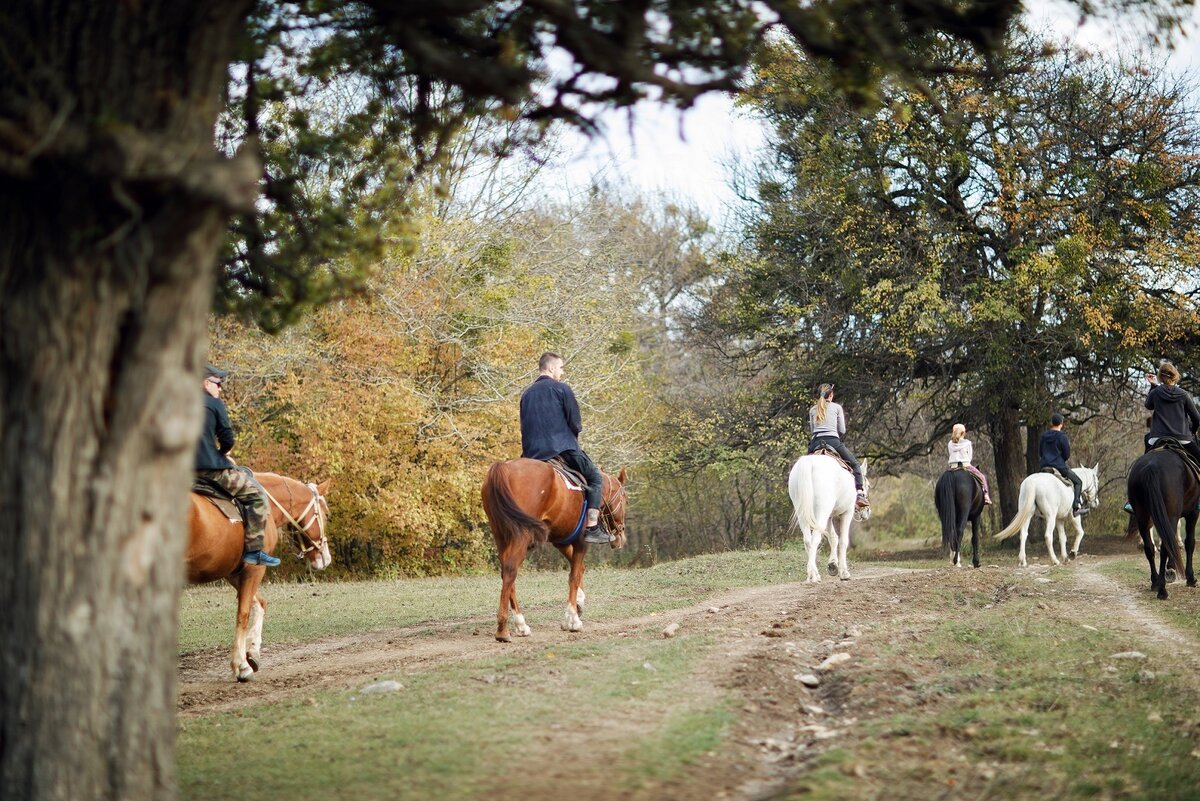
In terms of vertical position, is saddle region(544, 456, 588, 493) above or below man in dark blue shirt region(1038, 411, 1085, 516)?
below

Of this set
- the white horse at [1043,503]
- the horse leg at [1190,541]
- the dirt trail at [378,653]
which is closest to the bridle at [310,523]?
the dirt trail at [378,653]

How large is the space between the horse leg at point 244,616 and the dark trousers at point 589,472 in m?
3.44

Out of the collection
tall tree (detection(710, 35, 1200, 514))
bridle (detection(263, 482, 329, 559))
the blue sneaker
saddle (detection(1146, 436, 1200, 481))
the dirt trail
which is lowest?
the dirt trail

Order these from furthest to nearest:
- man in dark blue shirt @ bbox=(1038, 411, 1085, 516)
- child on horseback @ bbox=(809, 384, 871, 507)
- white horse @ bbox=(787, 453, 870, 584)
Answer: man in dark blue shirt @ bbox=(1038, 411, 1085, 516), child on horseback @ bbox=(809, 384, 871, 507), white horse @ bbox=(787, 453, 870, 584)

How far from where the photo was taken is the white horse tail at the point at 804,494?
17.1 metres

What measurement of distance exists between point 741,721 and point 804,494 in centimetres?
1021

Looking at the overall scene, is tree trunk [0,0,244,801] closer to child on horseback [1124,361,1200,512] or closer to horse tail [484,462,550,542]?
horse tail [484,462,550,542]

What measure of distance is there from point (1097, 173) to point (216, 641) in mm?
20777

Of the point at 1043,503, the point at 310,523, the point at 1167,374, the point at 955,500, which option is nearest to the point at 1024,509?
the point at 1043,503

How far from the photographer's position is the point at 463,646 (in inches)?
449

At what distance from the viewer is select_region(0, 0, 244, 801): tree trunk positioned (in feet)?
14.6

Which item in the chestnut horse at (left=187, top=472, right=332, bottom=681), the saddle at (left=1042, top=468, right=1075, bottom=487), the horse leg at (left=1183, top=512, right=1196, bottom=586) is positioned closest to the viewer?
the chestnut horse at (left=187, top=472, right=332, bottom=681)

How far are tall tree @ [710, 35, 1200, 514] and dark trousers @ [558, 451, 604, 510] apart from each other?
13.9 meters

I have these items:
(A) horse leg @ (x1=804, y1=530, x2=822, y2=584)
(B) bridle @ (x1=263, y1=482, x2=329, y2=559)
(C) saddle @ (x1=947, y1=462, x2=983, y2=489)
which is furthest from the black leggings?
(B) bridle @ (x1=263, y1=482, x2=329, y2=559)
